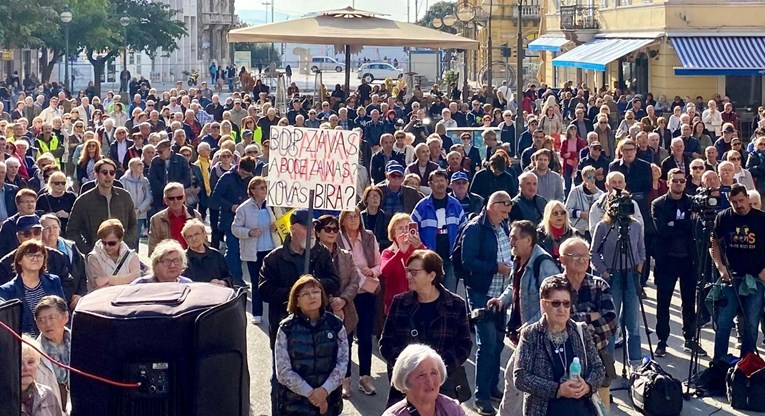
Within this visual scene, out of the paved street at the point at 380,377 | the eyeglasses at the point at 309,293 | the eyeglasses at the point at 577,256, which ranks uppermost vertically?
the eyeglasses at the point at 577,256

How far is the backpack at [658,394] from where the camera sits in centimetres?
955

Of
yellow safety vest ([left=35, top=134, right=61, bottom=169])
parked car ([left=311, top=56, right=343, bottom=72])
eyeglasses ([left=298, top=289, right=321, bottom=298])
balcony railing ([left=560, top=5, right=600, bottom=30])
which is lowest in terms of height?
eyeglasses ([left=298, top=289, right=321, bottom=298])

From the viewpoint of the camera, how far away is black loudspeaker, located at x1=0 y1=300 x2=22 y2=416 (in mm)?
5383

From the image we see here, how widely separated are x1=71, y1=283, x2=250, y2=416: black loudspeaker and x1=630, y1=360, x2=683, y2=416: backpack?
4385mm

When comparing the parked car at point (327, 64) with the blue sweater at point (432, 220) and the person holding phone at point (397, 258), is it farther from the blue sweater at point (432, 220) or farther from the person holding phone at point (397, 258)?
the person holding phone at point (397, 258)

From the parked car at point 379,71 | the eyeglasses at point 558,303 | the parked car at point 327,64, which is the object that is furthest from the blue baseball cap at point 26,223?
the parked car at point 327,64

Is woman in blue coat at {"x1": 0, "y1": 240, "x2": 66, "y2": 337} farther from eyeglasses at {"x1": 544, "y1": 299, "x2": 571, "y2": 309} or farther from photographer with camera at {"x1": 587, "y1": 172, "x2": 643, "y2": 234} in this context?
photographer with camera at {"x1": 587, "y1": 172, "x2": 643, "y2": 234}

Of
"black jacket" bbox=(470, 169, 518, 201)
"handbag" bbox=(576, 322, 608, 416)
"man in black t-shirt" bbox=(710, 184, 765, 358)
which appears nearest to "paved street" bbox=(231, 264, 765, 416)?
"man in black t-shirt" bbox=(710, 184, 765, 358)

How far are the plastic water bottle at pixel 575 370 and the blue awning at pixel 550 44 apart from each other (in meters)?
41.0

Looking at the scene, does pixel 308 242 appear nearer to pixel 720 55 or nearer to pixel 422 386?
pixel 422 386

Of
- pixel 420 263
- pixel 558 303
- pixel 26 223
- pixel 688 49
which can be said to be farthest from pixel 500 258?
pixel 688 49

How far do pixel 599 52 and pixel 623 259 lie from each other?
3009 cm

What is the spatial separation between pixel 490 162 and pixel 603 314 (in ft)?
20.7

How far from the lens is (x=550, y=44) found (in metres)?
49.8
